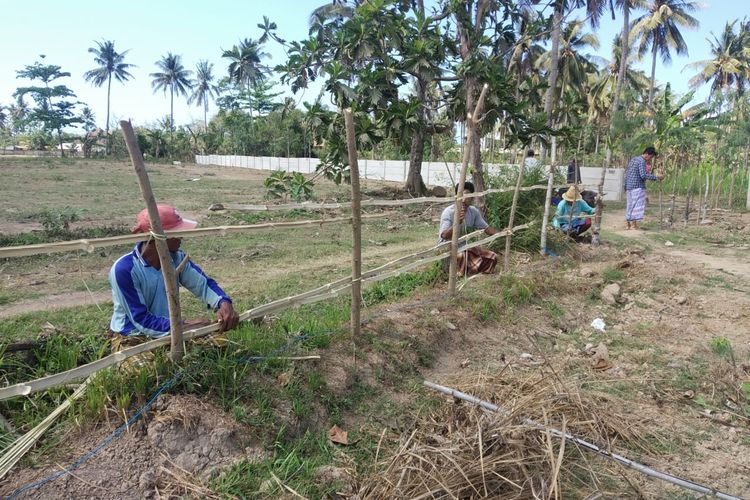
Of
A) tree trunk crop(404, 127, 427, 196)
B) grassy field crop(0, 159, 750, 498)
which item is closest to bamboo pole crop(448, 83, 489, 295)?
grassy field crop(0, 159, 750, 498)

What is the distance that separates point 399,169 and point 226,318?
24.0 metres

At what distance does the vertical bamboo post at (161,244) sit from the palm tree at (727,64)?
34.5 meters

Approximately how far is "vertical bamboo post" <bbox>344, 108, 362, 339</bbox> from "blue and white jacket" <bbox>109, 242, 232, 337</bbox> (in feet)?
3.55

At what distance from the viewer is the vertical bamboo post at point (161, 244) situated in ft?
7.38

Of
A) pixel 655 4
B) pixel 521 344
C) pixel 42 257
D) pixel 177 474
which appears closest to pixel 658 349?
pixel 521 344

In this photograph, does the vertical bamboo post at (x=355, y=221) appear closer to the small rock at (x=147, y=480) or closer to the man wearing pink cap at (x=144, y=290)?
the man wearing pink cap at (x=144, y=290)

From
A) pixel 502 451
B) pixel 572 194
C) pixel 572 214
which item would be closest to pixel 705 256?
pixel 572 214

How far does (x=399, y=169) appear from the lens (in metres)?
26.2

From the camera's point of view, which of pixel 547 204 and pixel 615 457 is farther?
pixel 547 204

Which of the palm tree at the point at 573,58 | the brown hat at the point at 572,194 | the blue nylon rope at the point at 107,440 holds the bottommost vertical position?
the blue nylon rope at the point at 107,440

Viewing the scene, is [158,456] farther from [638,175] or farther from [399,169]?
[399,169]

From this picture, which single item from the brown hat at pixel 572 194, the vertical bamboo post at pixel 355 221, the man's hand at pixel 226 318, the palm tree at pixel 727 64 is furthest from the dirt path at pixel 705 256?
the palm tree at pixel 727 64

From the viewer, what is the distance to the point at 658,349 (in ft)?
13.8

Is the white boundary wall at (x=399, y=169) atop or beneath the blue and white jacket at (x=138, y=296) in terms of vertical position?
atop
